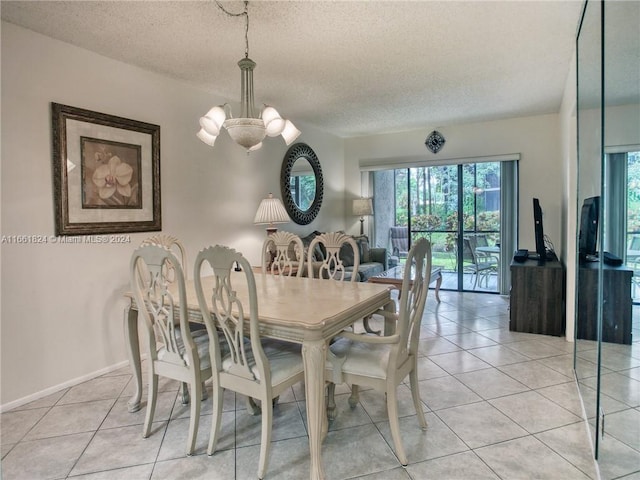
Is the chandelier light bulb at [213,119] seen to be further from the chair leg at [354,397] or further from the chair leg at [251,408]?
the chair leg at [354,397]

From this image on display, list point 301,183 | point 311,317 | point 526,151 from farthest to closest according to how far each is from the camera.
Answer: point 301,183 → point 526,151 → point 311,317

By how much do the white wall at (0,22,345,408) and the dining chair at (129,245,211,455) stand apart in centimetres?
105

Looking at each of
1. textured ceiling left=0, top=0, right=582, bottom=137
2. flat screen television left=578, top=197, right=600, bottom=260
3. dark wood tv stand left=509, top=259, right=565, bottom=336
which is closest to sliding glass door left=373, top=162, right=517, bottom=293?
textured ceiling left=0, top=0, right=582, bottom=137

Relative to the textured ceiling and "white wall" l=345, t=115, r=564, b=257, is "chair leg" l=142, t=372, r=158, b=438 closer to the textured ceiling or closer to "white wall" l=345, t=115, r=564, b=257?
the textured ceiling

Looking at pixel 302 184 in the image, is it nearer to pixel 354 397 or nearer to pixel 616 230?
pixel 354 397

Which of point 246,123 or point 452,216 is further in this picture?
point 452,216

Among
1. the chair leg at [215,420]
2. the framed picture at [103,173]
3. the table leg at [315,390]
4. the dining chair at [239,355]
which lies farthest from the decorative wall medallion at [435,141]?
the chair leg at [215,420]

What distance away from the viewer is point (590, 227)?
209cm

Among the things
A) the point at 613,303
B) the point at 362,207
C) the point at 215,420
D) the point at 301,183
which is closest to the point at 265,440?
the point at 215,420

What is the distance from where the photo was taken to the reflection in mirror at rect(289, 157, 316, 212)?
539 cm

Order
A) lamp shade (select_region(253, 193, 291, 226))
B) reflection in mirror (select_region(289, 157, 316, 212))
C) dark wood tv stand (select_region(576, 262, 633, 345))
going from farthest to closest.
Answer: reflection in mirror (select_region(289, 157, 316, 212))
lamp shade (select_region(253, 193, 291, 226))
dark wood tv stand (select_region(576, 262, 633, 345))

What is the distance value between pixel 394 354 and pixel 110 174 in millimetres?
2588

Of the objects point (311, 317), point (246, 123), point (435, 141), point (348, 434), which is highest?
point (435, 141)

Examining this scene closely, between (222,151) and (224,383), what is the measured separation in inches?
110
